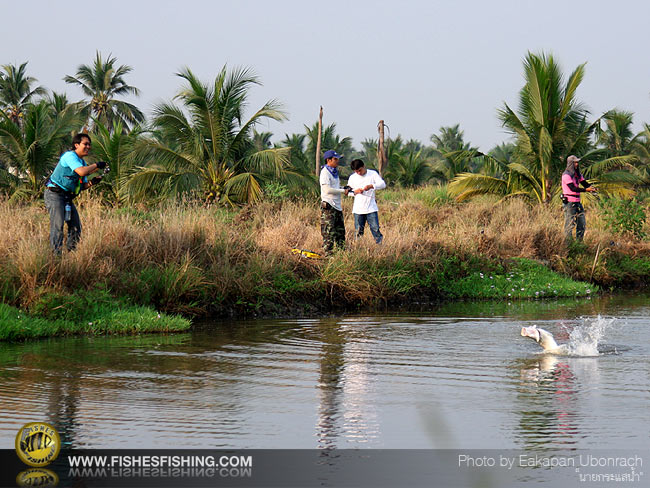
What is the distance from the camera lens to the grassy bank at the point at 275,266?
33.5 feet

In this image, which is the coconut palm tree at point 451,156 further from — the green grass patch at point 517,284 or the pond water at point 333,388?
the pond water at point 333,388

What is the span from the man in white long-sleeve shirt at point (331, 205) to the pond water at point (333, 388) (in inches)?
137

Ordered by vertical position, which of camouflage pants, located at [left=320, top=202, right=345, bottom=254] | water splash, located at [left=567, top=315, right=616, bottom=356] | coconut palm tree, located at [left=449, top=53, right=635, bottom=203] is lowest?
water splash, located at [left=567, top=315, right=616, bottom=356]

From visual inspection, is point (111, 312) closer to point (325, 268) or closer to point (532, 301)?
point (325, 268)

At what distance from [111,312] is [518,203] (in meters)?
16.1

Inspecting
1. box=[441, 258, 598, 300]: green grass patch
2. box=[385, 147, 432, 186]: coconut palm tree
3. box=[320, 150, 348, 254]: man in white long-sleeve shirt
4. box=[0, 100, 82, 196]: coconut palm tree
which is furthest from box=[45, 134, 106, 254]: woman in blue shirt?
box=[385, 147, 432, 186]: coconut palm tree

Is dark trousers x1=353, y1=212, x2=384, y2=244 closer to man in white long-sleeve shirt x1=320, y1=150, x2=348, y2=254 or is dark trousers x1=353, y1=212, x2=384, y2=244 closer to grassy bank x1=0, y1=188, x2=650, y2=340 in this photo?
grassy bank x1=0, y1=188, x2=650, y2=340

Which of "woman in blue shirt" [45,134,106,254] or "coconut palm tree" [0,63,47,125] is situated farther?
"coconut palm tree" [0,63,47,125]

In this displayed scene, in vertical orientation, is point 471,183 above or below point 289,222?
above

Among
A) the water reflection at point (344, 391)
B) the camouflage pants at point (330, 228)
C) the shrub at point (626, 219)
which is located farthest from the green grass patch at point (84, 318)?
the shrub at point (626, 219)

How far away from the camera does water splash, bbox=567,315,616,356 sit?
788 cm

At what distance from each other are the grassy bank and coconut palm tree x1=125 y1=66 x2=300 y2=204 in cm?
703

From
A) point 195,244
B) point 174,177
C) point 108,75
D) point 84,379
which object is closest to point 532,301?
point 195,244

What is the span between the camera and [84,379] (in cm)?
657
